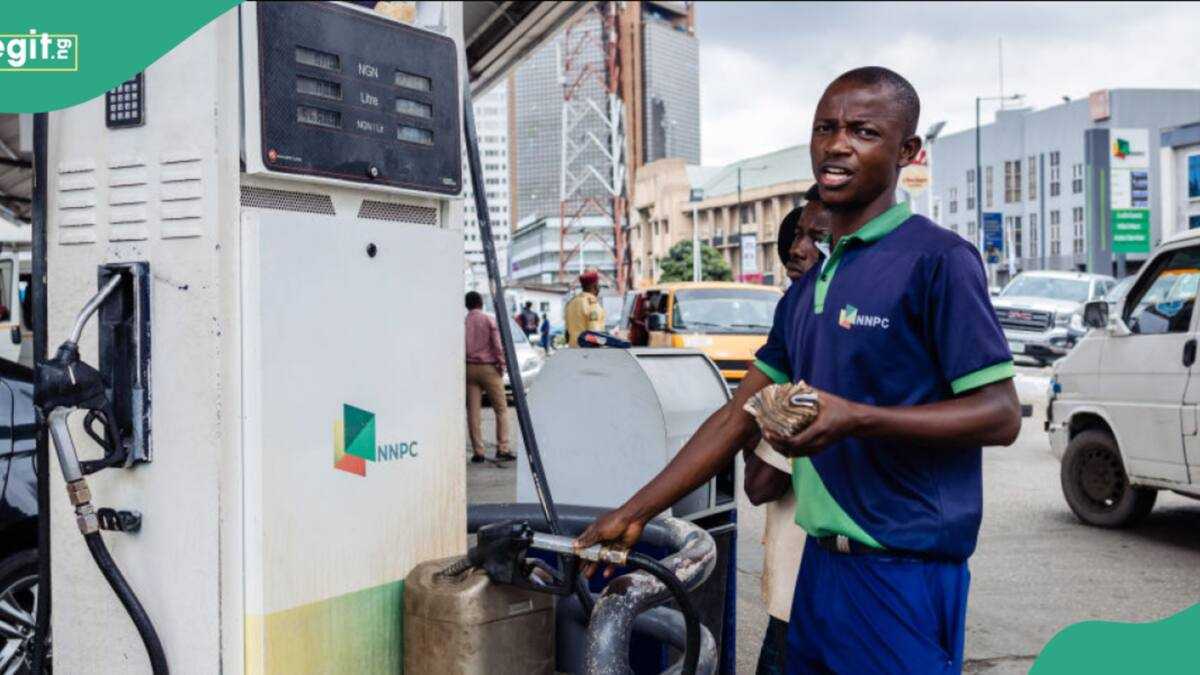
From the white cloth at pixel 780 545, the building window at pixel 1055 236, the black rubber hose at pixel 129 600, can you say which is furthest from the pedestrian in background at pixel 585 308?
the building window at pixel 1055 236

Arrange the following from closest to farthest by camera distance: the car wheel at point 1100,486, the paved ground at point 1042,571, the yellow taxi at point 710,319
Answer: the paved ground at point 1042,571 → the car wheel at point 1100,486 → the yellow taxi at point 710,319

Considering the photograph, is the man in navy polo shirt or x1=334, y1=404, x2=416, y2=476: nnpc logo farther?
x1=334, y1=404, x2=416, y2=476: nnpc logo

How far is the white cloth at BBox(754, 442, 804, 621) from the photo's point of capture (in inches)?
132

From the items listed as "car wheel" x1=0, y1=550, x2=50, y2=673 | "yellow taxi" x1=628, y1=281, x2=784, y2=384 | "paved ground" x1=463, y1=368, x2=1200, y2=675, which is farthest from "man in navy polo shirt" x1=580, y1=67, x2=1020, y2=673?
"yellow taxi" x1=628, y1=281, x2=784, y2=384

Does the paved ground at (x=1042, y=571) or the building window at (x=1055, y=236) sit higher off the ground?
the building window at (x=1055, y=236)

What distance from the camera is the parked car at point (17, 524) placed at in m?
4.68

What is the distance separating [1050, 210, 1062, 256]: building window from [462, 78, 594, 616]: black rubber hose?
271 ft

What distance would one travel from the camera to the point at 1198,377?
8.00 metres

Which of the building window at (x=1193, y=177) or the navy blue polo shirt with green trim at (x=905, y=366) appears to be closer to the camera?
the navy blue polo shirt with green trim at (x=905, y=366)

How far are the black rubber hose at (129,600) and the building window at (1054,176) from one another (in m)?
83.9

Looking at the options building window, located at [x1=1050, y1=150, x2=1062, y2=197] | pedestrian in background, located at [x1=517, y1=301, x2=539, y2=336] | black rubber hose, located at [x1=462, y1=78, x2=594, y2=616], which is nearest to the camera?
black rubber hose, located at [x1=462, y1=78, x2=594, y2=616]

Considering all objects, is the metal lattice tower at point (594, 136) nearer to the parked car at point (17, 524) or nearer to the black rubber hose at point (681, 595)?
the parked car at point (17, 524)

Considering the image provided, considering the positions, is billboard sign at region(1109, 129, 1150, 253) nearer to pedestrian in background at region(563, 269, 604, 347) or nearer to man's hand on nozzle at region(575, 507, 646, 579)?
pedestrian in background at region(563, 269, 604, 347)

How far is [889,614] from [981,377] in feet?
1.55
